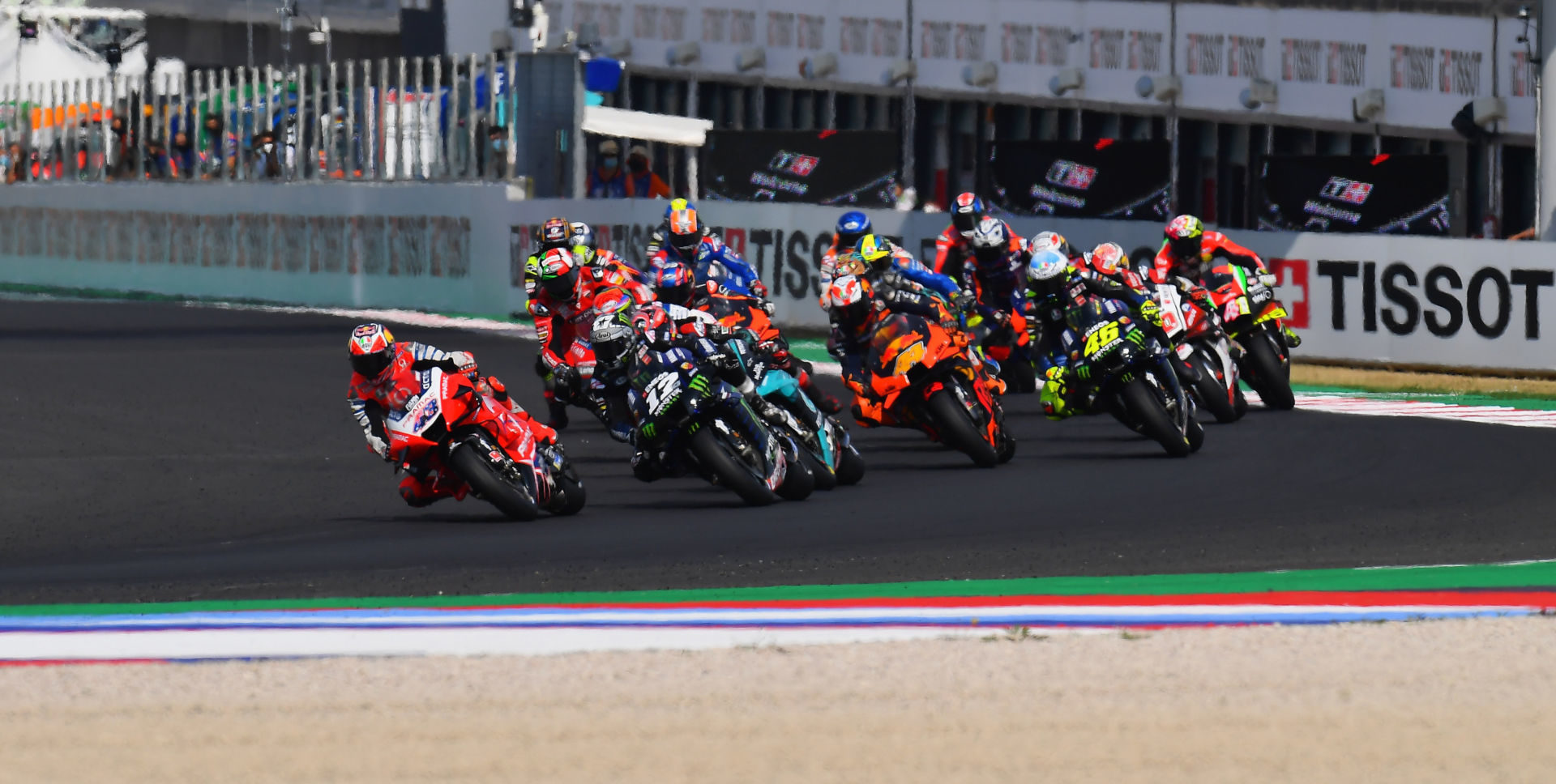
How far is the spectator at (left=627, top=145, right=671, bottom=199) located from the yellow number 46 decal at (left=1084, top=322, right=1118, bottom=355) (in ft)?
43.1

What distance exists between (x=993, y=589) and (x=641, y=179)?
18392 millimetres

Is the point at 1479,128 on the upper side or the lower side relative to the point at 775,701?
upper

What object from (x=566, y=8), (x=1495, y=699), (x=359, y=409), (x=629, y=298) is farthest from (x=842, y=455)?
(x=566, y=8)

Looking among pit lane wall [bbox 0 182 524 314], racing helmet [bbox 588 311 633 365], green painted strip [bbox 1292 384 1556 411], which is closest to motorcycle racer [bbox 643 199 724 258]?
racing helmet [bbox 588 311 633 365]

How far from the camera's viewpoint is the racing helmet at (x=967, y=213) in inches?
743

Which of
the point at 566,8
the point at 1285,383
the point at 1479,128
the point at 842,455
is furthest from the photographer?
the point at 566,8

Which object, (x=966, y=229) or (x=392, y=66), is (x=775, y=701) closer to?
(x=966, y=229)

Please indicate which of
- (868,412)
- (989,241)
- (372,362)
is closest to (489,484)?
(372,362)

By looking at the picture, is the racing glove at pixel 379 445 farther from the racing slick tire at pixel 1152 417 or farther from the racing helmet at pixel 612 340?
the racing slick tire at pixel 1152 417

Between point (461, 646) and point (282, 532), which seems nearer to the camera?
point (461, 646)

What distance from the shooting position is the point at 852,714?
6906 mm

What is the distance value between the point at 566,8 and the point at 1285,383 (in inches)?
1000

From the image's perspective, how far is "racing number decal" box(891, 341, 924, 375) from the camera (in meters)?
14.0

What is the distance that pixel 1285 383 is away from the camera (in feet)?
58.6
